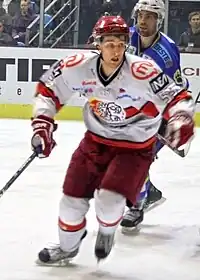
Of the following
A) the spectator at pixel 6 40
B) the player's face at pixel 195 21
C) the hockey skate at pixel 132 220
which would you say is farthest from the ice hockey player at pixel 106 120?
the spectator at pixel 6 40

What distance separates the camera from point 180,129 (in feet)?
7.80

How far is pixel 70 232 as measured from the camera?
258cm

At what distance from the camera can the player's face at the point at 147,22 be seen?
10.4ft

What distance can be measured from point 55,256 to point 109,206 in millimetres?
293

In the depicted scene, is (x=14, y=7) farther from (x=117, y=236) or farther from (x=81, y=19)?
(x=117, y=236)

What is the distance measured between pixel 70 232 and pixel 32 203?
1.09m

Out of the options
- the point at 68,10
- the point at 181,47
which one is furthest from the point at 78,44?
the point at 181,47

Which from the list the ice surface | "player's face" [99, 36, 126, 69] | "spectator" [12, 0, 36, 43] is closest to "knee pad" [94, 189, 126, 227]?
the ice surface

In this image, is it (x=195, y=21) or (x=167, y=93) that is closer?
(x=167, y=93)

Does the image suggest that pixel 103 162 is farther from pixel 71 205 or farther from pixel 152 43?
pixel 152 43

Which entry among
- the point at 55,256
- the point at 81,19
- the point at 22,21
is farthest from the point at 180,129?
the point at 22,21

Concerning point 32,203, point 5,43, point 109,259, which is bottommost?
point 5,43

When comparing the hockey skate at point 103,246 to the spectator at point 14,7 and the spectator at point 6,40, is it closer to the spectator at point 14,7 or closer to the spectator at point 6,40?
the spectator at point 6,40

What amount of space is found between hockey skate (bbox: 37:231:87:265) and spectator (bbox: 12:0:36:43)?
204 inches
